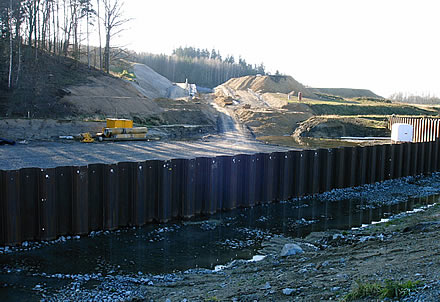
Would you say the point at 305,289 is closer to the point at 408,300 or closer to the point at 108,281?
the point at 408,300

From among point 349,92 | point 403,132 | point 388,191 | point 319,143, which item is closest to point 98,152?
point 388,191

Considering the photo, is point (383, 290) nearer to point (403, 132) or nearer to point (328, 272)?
point (328, 272)

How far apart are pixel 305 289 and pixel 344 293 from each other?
61cm

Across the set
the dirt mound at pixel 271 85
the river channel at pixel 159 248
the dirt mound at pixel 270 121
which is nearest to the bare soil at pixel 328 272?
the river channel at pixel 159 248

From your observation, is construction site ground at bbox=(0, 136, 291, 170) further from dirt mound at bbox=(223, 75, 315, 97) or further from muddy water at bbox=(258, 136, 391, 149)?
dirt mound at bbox=(223, 75, 315, 97)

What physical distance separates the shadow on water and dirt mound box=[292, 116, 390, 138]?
1122 inches

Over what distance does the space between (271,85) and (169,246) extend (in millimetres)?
73689

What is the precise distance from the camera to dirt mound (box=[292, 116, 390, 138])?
135ft

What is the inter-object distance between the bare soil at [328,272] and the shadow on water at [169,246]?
1.02 m

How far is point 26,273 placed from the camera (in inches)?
310

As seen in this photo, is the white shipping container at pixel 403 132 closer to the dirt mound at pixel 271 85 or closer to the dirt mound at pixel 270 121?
the dirt mound at pixel 270 121

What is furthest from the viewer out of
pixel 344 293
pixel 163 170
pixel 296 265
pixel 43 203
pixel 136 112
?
pixel 136 112

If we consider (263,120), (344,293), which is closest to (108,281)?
(344,293)

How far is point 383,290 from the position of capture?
4.72 m
